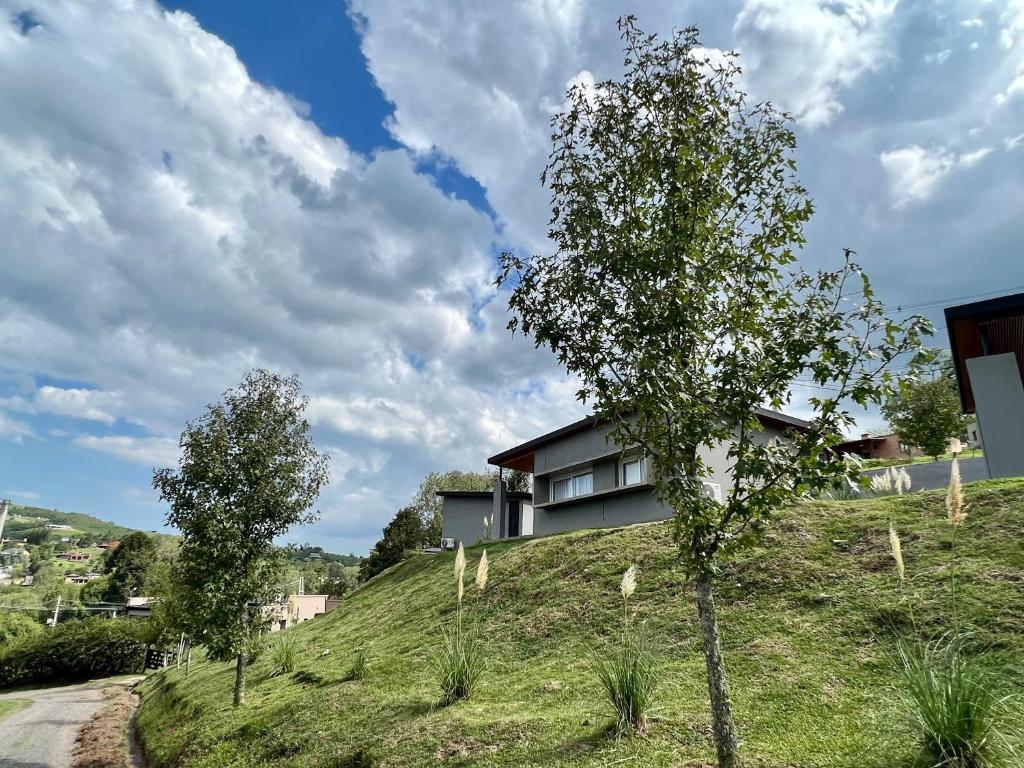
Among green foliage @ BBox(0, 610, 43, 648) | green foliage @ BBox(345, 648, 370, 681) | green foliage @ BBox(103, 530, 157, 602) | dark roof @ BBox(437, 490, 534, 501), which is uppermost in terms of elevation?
dark roof @ BBox(437, 490, 534, 501)

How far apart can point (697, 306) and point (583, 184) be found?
2.05 meters

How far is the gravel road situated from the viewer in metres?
15.9

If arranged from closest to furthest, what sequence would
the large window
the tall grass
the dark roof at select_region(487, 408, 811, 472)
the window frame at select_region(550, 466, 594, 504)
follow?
the tall grass
the dark roof at select_region(487, 408, 811, 472)
the window frame at select_region(550, 466, 594, 504)
the large window

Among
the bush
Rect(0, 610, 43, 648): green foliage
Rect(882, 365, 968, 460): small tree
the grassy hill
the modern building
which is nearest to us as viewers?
the grassy hill

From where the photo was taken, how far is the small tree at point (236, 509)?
1391cm

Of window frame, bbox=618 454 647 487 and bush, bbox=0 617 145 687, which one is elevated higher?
window frame, bbox=618 454 647 487

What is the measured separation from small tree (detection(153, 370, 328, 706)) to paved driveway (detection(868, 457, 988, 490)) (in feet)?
74.2

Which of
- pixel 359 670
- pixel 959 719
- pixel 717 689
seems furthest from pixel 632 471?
pixel 959 719

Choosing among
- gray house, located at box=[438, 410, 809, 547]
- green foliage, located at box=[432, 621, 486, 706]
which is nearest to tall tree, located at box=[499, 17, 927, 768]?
green foliage, located at box=[432, 621, 486, 706]

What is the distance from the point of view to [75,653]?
40.8 meters

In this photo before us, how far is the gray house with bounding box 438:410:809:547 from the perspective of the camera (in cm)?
2283

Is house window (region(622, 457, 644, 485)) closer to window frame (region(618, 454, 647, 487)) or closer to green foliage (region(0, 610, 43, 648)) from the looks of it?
window frame (region(618, 454, 647, 487))

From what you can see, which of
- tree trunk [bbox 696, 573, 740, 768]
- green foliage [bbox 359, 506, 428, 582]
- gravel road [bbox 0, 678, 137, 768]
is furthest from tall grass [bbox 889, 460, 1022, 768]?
green foliage [bbox 359, 506, 428, 582]

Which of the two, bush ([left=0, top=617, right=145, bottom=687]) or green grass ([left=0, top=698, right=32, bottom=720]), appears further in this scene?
bush ([left=0, top=617, right=145, bottom=687])
